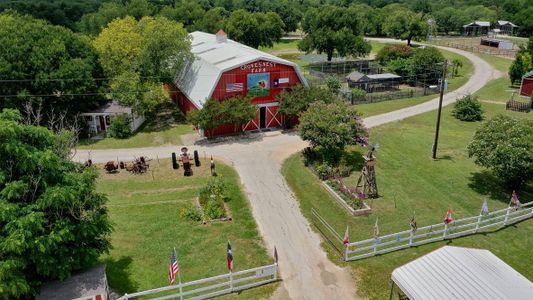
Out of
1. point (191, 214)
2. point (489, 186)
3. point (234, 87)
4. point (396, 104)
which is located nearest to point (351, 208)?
point (191, 214)

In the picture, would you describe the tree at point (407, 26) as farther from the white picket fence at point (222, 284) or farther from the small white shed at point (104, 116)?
the white picket fence at point (222, 284)

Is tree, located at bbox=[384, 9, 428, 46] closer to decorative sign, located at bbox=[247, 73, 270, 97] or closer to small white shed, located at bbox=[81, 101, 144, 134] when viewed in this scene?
decorative sign, located at bbox=[247, 73, 270, 97]

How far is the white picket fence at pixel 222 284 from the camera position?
1639 centimetres

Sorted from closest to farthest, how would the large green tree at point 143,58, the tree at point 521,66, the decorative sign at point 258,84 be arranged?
the decorative sign at point 258,84 < the large green tree at point 143,58 < the tree at point 521,66

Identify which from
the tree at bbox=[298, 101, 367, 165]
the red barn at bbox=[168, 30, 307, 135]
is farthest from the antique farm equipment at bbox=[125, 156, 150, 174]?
the tree at bbox=[298, 101, 367, 165]

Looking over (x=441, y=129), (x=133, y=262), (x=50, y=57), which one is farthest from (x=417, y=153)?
(x=50, y=57)

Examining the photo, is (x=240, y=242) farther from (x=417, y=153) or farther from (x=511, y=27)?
(x=511, y=27)

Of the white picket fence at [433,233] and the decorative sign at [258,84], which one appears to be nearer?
the white picket fence at [433,233]

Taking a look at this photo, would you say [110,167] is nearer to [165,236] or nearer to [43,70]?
[165,236]

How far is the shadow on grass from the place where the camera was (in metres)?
17.1

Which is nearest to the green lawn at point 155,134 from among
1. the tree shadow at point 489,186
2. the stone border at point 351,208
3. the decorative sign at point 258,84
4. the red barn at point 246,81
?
the red barn at point 246,81

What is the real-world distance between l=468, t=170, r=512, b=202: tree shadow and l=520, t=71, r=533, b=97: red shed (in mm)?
25646

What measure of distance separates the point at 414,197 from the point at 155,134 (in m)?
22.5

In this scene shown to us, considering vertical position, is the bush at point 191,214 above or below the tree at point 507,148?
below
